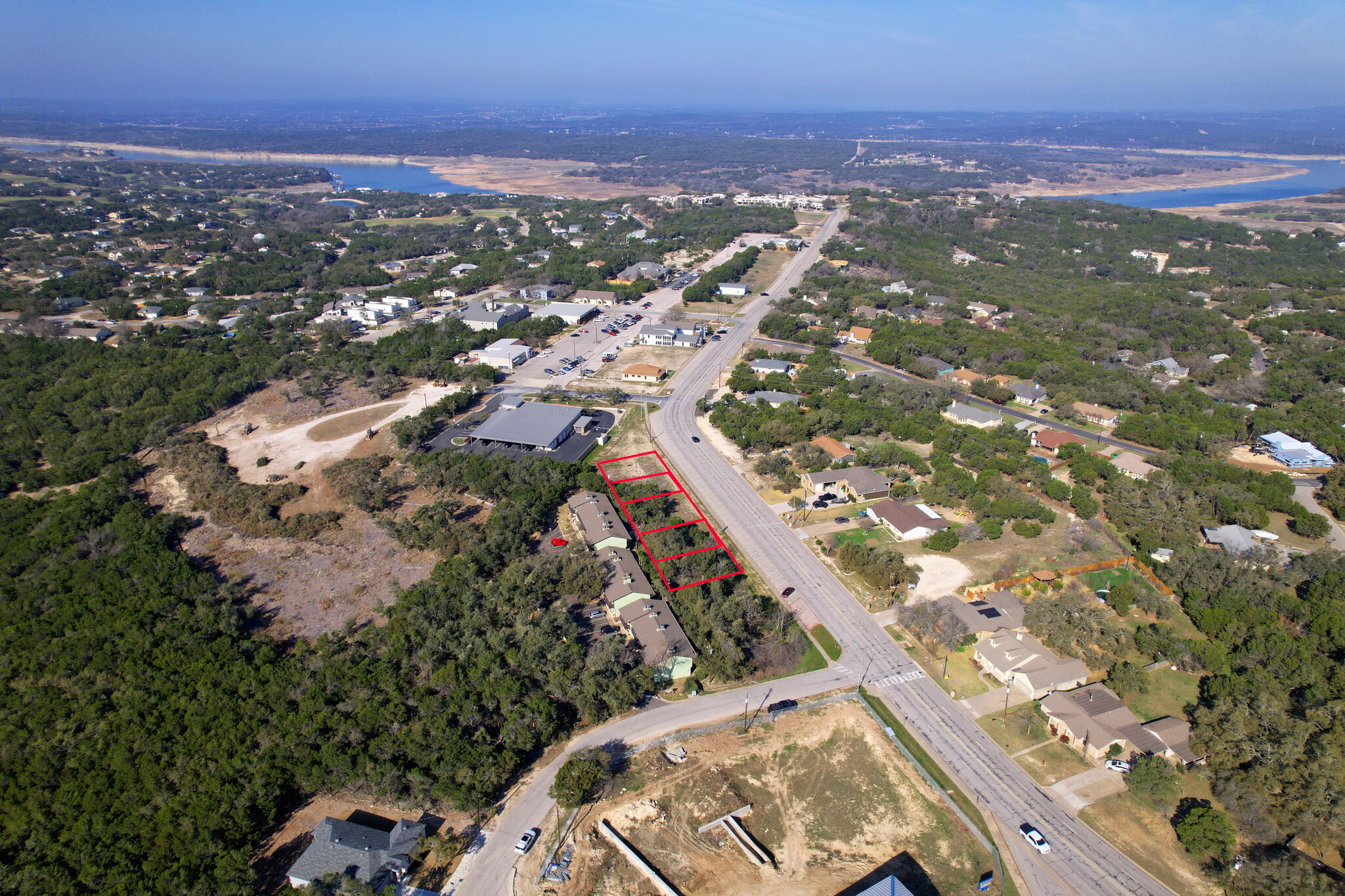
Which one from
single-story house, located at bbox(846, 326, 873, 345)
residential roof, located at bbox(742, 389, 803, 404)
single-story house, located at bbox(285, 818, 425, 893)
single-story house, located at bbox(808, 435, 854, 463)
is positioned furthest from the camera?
single-story house, located at bbox(846, 326, 873, 345)

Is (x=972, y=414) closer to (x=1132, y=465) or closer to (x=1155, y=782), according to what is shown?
→ (x=1132, y=465)

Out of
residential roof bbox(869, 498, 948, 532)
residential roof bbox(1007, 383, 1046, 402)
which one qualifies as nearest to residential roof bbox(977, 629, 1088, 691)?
residential roof bbox(869, 498, 948, 532)

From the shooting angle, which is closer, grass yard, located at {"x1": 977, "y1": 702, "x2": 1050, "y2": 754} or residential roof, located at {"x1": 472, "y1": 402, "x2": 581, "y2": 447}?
grass yard, located at {"x1": 977, "y1": 702, "x2": 1050, "y2": 754}

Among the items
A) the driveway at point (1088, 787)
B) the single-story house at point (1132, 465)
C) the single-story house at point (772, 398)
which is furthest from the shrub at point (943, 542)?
the single-story house at point (772, 398)

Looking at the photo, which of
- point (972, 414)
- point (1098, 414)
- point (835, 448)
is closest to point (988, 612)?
point (835, 448)

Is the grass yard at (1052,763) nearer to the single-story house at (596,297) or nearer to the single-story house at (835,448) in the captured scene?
the single-story house at (835,448)

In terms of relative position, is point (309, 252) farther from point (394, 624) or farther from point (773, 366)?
point (394, 624)

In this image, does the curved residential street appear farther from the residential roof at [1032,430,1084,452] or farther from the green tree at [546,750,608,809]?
the residential roof at [1032,430,1084,452]
